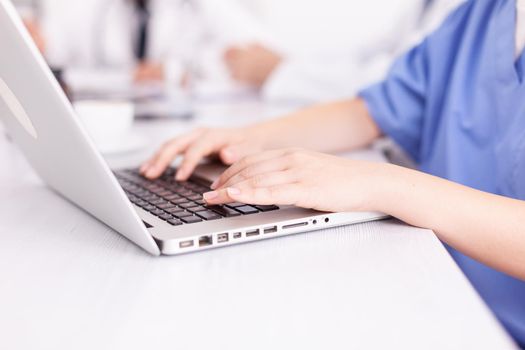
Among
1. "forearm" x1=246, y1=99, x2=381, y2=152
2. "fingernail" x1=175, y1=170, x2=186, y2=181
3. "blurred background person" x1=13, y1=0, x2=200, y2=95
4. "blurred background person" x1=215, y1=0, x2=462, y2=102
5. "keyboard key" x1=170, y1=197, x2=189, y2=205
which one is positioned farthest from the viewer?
"blurred background person" x1=13, y1=0, x2=200, y2=95

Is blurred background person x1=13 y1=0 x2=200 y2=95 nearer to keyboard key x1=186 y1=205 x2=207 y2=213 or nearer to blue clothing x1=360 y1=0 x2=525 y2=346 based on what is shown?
blue clothing x1=360 y1=0 x2=525 y2=346

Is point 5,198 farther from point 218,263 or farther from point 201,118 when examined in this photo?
point 201,118

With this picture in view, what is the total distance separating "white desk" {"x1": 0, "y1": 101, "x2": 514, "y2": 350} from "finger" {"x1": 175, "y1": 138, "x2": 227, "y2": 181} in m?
0.17

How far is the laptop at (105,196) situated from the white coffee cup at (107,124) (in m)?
0.29

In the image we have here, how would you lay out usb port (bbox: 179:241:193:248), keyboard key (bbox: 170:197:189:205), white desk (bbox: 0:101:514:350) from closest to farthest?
1. white desk (bbox: 0:101:514:350)
2. usb port (bbox: 179:241:193:248)
3. keyboard key (bbox: 170:197:189:205)

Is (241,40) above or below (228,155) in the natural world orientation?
below

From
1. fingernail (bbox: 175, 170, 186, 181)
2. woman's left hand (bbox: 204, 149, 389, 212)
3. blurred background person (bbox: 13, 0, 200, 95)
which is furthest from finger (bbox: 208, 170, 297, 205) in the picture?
blurred background person (bbox: 13, 0, 200, 95)

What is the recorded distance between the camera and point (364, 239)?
1.88 feet

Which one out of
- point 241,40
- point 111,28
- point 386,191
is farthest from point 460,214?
point 111,28

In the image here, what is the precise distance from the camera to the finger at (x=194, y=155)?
78 centimetres

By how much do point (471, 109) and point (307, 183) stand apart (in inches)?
16.5

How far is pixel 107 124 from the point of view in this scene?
100cm

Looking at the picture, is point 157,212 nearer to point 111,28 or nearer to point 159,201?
point 159,201

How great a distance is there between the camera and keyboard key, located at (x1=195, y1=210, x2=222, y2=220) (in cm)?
59
